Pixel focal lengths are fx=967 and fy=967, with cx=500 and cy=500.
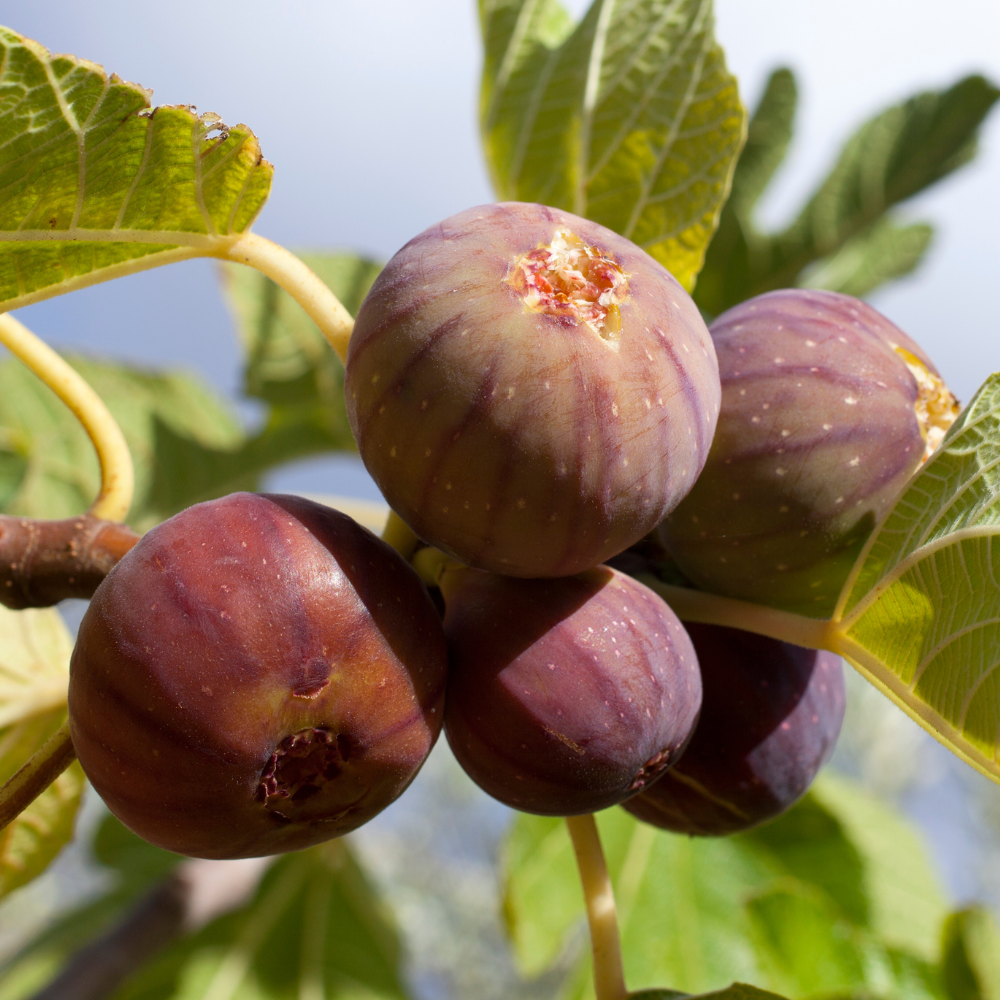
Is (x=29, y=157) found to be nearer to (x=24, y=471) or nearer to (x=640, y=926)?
(x=24, y=471)

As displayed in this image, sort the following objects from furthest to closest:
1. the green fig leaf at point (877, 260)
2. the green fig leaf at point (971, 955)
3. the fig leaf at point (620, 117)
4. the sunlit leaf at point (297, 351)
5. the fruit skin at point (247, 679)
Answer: the green fig leaf at point (877, 260) < the sunlit leaf at point (297, 351) < the green fig leaf at point (971, 955) < the fig leaf at point (620, 117) < the fruit skin at point (247, 679)

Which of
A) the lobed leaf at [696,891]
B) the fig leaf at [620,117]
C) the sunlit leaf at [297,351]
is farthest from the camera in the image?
the sunlit leaf at [297,351]

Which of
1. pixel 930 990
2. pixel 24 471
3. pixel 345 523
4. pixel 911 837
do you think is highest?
pixel 345 523

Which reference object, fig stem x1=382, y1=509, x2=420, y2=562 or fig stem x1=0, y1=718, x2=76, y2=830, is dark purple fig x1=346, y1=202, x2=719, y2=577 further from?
fig stem x1=0, y1=718, x2=76, y2=830

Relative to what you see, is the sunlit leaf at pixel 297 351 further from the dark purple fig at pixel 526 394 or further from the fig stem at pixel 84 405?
the dark purple fig at pixel 526 394

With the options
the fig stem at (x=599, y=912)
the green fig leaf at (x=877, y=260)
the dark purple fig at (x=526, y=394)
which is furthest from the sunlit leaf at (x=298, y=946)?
the green fig leaf at (x=877, y=260)

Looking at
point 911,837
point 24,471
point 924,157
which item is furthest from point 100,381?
point 911,837

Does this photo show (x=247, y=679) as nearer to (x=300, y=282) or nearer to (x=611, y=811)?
(x=300, y=282)
